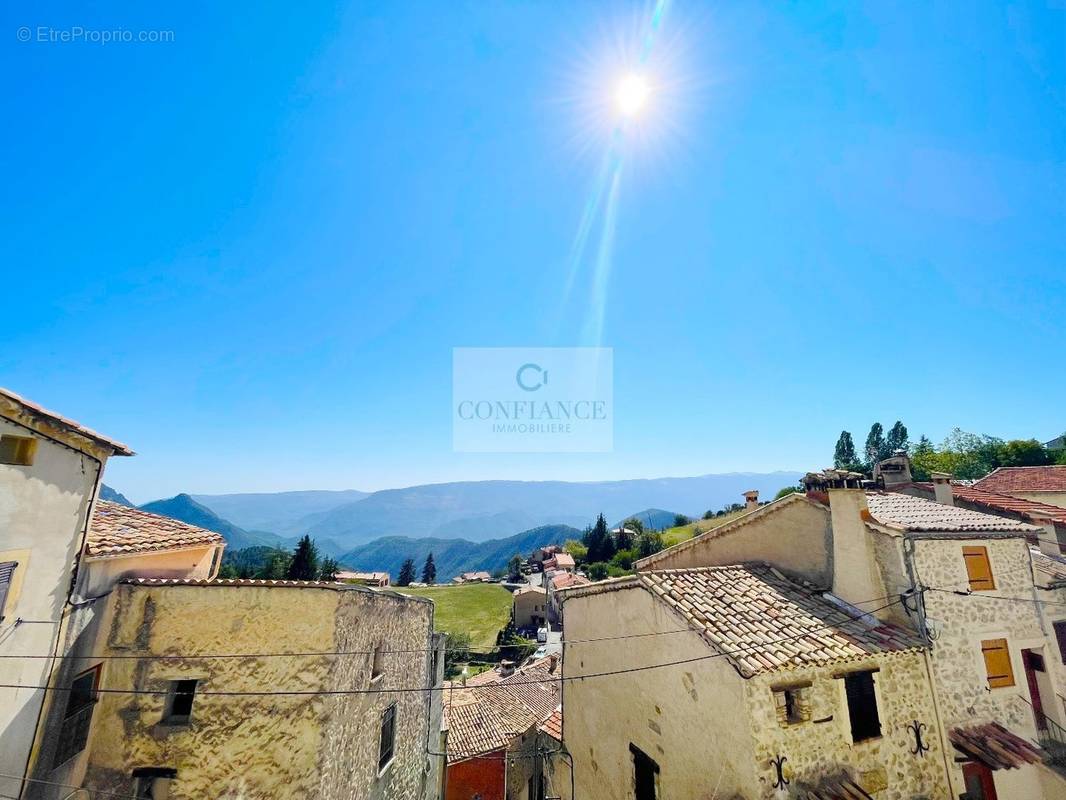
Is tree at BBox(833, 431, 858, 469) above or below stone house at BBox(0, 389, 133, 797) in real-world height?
above

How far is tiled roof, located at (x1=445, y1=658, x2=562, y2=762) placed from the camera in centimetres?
2006

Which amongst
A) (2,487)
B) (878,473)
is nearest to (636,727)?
(2,487)

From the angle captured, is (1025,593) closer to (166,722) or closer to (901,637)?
(901,637)

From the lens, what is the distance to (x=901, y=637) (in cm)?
923

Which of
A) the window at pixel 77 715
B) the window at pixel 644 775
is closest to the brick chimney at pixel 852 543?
the window at pixel 644 775

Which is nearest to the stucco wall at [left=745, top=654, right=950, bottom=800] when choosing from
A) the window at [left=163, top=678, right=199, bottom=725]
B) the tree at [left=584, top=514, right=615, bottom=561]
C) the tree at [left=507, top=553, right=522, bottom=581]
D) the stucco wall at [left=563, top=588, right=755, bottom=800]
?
the stucco wall at [left=563, top=588, right=755, bottom=800]

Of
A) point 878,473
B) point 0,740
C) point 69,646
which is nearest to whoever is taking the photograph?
point 0,740

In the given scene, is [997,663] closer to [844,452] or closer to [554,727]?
[554,727]

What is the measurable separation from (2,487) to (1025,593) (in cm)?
2026

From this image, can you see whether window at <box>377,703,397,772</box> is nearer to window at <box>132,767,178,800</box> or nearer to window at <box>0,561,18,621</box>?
window at <box>132,767,178,800</box>

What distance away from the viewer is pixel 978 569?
410 inches

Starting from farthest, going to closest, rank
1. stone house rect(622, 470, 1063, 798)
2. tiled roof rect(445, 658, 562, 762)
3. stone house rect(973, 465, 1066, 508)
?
stone house rect(973, 465, 1066, 508), tiled roof rect(445, 658, 562, 762), stone house rect(622, 470, 1063, 798)

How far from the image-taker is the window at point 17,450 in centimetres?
666

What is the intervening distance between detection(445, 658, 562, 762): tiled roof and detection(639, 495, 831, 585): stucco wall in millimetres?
9337
